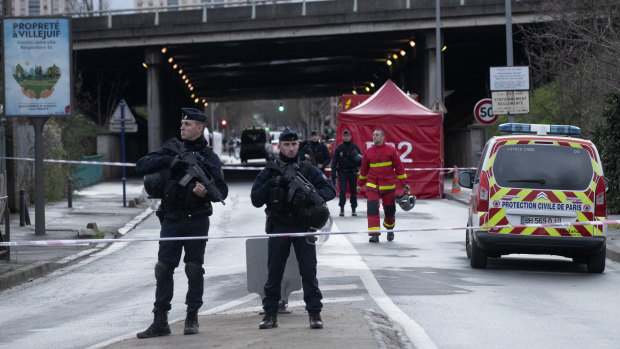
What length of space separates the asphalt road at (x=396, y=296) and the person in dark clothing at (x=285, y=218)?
0.57 m

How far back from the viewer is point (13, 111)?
1809 cm

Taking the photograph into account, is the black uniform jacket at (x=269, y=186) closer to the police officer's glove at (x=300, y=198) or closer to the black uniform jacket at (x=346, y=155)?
the police officer's glove at (x=300, y=198)

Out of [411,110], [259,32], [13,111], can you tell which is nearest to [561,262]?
[13,111]

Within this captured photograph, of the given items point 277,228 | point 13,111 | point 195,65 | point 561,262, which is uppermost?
point 195,65

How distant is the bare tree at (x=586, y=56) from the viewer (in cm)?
2195

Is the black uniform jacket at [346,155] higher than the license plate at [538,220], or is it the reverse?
the black uniform jacket at [346,155]

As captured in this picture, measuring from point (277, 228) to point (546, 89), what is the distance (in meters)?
24.6

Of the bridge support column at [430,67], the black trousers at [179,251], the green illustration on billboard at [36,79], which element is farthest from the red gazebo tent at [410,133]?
the black trousers at [179,251]

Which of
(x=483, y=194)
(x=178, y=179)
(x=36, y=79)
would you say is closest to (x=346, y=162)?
(x=36, y=79)

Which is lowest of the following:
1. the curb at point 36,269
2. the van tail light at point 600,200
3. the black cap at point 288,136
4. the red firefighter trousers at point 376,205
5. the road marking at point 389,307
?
the curb at point 36,269

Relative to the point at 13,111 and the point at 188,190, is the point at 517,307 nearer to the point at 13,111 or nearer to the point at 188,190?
the point at 188,190

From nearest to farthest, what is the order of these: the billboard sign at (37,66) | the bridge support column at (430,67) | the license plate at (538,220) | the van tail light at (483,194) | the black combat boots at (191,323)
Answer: the black combat boots at (191,323) < the license plate at (538,220) < the van tail light at (483,194) < the billboard sign at (37,66) < the bridge support column at (430,67)

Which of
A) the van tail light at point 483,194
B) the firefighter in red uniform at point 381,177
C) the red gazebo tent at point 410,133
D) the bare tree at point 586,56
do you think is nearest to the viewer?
the van tail light at point 483,194

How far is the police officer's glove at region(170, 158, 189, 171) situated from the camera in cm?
789
